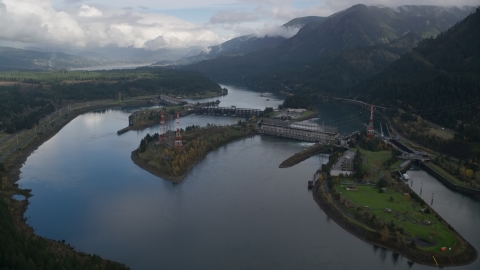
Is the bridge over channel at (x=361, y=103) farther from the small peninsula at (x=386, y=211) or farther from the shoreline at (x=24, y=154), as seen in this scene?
the shoreline at (x=24, y=154)

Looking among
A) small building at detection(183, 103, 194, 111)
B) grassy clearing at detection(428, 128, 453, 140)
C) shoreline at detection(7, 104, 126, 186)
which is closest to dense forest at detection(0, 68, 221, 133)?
shoreline at detection(7, 104, 126, 186)

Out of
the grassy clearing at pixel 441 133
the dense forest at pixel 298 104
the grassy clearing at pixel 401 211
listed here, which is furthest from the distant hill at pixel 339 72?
the grassy clearing at pixel 401 211

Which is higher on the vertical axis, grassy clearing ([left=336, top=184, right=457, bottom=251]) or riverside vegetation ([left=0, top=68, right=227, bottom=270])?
riverside vegetation ([left=0, top=68, right=227, bottom=270])

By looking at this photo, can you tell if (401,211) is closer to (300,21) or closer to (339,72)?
(339,72)

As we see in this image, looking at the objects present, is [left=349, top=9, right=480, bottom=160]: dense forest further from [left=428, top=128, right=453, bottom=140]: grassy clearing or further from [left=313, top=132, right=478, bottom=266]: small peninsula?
[left=313, top=132, right=478, bottom=266]: small peninsula

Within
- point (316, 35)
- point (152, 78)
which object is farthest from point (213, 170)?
point (316, 35)

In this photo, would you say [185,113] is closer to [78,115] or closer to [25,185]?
[78,115]

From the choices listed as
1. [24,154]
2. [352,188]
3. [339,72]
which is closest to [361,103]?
[339,72]
